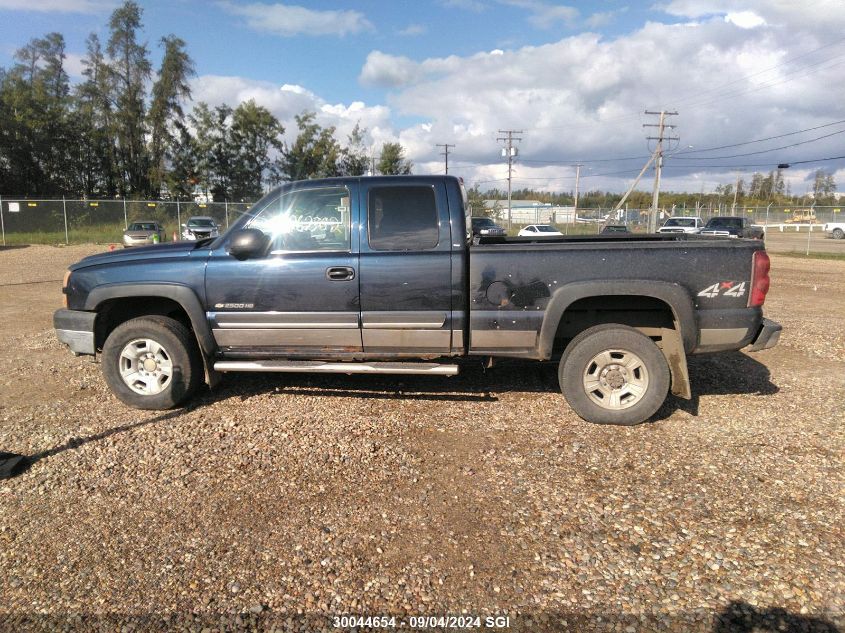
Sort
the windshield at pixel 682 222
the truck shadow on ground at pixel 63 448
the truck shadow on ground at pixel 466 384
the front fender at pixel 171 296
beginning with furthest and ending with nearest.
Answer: the windshield at pixel 682 222 < the truck shadow on ground at pixel 466 384 < the front fender at pixel 171 296 < the truck shadow on ground at pixel 63 448

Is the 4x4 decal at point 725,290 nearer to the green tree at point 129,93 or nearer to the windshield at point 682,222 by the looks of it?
the windshield at point 682,222

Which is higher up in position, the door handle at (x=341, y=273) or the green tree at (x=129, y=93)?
the green tree at (x=129, y=93)

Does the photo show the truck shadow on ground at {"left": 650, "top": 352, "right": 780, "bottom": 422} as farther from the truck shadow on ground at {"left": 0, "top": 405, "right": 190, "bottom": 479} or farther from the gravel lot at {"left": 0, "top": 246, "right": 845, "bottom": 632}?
the truck shadow on ground at {"left": 0, "top": 405, "right": 190, "bottom": 479}

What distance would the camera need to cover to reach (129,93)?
4444 cm

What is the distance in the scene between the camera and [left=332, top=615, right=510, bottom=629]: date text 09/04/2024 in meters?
2.41

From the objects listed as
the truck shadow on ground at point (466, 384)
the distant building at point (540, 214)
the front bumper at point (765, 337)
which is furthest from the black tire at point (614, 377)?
the distant building at point (540, 214)

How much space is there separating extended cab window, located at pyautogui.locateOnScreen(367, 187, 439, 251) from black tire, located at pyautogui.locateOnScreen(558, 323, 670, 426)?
147 centimetres

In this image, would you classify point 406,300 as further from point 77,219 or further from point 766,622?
point 77,219

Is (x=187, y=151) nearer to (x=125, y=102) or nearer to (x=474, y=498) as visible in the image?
(x=125, y=102)

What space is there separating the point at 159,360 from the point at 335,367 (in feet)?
5.11

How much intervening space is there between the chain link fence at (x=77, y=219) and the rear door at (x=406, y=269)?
22875 mm

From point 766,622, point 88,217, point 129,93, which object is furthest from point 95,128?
point 766,622

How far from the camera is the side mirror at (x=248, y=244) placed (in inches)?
175

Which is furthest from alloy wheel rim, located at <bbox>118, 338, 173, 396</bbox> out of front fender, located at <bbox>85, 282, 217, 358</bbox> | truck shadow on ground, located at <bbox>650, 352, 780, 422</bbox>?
truck shadow on ground, located at <bbox>650, 352, 780, 422</bbox>
